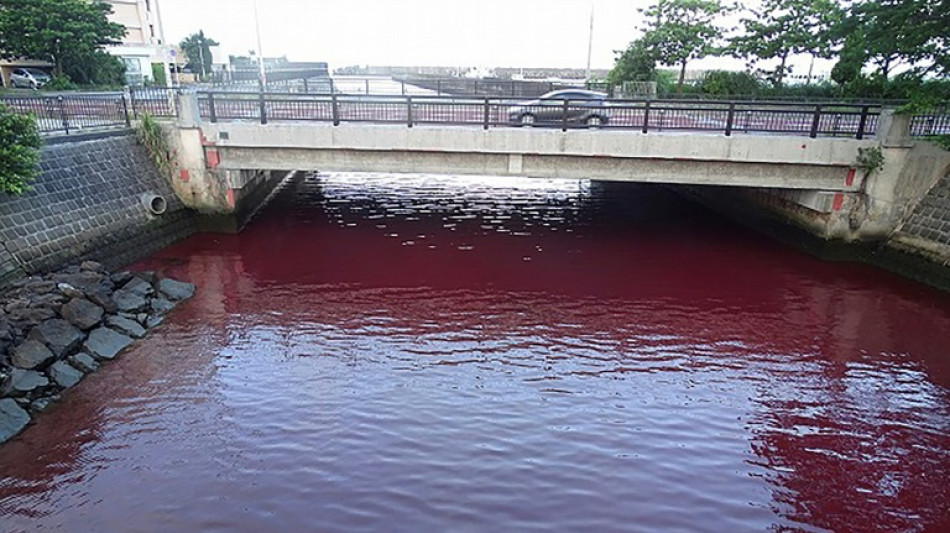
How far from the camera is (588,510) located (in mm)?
7574

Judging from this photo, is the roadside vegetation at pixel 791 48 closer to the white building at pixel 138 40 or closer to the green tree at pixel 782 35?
the green tree at pixel 782 35

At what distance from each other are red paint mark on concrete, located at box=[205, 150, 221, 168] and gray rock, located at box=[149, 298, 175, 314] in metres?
6.48

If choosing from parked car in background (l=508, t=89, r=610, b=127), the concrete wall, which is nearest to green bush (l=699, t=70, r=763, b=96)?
parked car in background (l=508, t=89, r=610, b=127)

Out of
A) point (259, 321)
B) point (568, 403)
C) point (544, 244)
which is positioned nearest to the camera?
point (568, 403)

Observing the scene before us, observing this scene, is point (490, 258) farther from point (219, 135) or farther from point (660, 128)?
point (219, 135)

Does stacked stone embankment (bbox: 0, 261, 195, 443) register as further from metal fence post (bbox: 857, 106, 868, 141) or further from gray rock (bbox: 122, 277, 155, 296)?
metal fence post (bbox: 857, 106, 868, 141)

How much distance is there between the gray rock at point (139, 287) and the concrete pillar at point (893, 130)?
1927 centimetres

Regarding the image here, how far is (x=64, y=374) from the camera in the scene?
1055 cm

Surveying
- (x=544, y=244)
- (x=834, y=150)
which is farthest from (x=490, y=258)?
(x=834, y=150)

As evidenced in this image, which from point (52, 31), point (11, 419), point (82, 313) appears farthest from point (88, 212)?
point (52, 31)

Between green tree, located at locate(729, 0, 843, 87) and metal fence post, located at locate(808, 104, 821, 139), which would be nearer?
metal fence post, located at locate(808, 104, 821, 139)

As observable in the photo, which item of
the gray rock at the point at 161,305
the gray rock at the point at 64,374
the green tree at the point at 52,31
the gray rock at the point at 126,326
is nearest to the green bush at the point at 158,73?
the green tree at the point at 52,31

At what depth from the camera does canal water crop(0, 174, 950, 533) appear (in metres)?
7.70

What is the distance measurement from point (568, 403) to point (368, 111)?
11873mm
